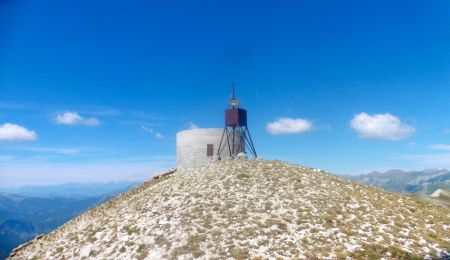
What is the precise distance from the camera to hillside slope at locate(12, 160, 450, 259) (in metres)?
24.8

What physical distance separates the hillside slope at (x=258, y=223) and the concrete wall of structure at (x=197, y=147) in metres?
12.9

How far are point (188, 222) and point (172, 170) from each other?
29.7 meters

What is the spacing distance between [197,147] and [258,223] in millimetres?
27742

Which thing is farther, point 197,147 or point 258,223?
point 197,147

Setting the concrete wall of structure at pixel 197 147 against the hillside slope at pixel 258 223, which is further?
the concrete wall of structure at pixel 197 147

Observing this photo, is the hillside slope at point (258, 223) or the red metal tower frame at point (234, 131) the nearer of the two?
the hillside slope at point (258, 223)

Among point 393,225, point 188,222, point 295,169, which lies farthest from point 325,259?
point 295,169

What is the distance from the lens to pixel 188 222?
29141 millimetres

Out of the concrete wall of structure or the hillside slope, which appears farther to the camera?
the concrete wall of structure

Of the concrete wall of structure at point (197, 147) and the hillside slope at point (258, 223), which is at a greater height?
the concrete wall of structure at point (197, 147)

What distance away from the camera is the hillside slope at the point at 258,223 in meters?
24.8

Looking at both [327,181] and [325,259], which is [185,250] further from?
[327,181]

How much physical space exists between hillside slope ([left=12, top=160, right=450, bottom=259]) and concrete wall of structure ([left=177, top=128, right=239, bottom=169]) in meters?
12.9

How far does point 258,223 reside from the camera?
92.7 feet
